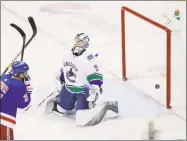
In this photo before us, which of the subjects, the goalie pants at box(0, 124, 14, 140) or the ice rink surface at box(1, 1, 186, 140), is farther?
the ice rink surface at box(1, 1, 186, 140)

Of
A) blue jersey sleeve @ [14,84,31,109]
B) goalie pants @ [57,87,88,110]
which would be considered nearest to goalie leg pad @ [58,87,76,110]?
goalie pants @ [57,87,88,110]

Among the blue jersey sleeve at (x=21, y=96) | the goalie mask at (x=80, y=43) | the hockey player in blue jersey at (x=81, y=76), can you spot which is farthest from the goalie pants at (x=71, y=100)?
the blue jersey sleeve at (x=21, y=96)

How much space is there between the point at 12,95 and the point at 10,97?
0.05ft

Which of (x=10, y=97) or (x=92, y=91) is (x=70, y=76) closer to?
(x=92, y=91)

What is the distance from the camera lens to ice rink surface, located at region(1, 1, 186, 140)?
2.78 metres

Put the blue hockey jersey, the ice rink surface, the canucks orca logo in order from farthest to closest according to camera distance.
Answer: the canucks orca logo → the ice rink surface → the blue hockey jersey

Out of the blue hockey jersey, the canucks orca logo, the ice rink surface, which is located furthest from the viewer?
the canucks orca logo

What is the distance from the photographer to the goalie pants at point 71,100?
2908 mm

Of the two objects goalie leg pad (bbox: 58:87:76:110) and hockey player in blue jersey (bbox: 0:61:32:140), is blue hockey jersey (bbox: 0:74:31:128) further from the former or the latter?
goalie leg pad (bbox: 58:87:76:110)

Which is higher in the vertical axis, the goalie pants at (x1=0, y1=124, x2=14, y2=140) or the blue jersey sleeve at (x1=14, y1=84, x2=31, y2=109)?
the blue jersey sleeve at (x1=14, y1=84, x2=31, y2=109)

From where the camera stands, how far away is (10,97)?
2.53 m

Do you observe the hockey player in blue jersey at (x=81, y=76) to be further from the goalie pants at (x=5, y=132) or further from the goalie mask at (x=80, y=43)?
the goalie pants at (x=5, y=132)

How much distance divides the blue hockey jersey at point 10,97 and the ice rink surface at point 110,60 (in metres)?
0.16

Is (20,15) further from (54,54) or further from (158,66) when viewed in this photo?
(158,66)
